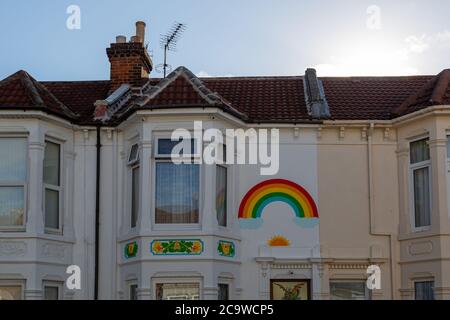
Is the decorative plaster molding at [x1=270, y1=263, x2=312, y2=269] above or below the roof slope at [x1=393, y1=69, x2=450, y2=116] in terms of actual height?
below

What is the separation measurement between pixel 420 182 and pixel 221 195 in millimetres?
4390

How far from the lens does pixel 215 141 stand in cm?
1747

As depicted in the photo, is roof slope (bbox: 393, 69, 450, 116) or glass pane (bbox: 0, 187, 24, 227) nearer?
glass pane (bbox: 0, 187, 24, 227)

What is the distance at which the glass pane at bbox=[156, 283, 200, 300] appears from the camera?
55.8ft

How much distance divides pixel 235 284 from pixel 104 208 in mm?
3401

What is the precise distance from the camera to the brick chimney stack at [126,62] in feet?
68.1

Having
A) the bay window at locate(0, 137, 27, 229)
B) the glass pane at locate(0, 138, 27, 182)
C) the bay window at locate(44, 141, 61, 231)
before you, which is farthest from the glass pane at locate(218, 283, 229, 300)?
the glass pane at locate(0, 138, 27, 182)

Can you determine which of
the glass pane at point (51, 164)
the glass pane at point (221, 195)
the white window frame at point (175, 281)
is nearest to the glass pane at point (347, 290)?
the glass pane at point (221, 195)

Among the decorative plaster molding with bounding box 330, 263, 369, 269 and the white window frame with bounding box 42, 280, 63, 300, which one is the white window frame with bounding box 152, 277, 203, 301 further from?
the decorative plaster molding with bounding box 330, 263, 369, 269

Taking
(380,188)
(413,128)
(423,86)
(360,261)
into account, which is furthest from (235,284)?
(423,86)

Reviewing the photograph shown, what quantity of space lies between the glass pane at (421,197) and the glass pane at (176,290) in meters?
5.09

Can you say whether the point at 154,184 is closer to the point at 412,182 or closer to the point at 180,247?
the point at 180,247

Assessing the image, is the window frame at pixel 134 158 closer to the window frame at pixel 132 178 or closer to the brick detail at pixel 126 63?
the window frame at pixel 132 178

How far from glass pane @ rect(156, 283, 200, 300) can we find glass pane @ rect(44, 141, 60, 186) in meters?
3.36
